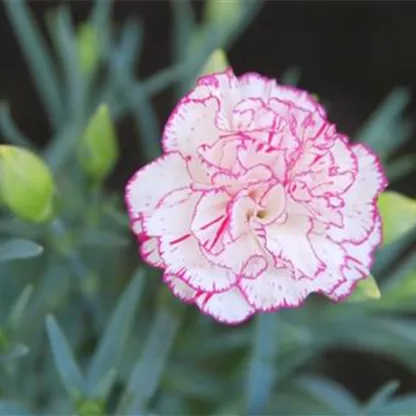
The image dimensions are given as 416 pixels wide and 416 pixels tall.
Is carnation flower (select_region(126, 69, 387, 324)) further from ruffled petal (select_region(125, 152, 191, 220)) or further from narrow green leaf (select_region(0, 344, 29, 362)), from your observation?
narrow green leaf (select_region(0, 344, 29, 362))

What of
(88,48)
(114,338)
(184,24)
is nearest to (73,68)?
(88,48)

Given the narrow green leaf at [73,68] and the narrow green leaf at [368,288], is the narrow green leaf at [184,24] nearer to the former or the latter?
the narrow green leaf at [73,68]

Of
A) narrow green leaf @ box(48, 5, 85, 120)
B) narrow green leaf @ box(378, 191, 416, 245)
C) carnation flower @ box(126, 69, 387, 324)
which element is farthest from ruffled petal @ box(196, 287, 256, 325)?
narrow green leaf @ box(48, 5, 85, 120)

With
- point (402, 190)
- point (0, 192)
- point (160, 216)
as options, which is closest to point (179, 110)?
point (160, 216)

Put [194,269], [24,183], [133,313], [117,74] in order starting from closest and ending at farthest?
[194,269] → [24,183] → [133,313] → [117,74]

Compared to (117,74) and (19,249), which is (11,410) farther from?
(117,74)

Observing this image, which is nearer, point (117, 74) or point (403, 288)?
point (403, 288)

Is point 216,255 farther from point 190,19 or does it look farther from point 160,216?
point 190,19
